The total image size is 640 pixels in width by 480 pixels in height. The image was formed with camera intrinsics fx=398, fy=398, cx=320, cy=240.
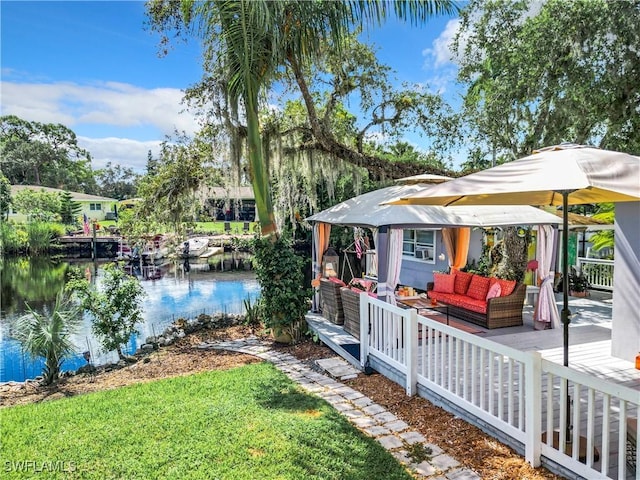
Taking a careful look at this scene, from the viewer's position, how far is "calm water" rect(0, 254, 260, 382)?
29.0 feet

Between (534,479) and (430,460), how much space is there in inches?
30.4

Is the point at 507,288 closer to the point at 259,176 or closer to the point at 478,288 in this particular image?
the point at 478,288

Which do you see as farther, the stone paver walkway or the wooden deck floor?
the wooden deck floor

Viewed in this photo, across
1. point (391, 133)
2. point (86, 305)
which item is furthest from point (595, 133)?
point (86, 305)

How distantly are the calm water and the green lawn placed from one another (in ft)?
14.5

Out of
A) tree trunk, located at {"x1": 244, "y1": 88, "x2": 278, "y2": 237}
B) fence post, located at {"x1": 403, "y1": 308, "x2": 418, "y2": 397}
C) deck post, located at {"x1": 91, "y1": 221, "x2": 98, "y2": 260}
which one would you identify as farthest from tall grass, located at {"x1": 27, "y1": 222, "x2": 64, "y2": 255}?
fence post, located at {"x1": 403, "y1": 308, "x2": 418, "y2": 397}

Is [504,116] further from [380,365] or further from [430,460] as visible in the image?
[430,460]

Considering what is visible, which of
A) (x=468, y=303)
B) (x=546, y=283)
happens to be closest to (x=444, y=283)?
(x=468, y=303)

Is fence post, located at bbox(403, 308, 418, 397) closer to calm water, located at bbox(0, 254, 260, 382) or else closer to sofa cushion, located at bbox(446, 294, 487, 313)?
sofa cushion, located at bbox(446, 294, 487, 313)

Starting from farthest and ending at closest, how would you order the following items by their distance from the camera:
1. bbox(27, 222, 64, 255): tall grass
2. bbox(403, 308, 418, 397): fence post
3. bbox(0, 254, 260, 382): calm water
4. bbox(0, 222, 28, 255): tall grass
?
bbox(27, 222, 64, 255): tall grass, bbox(0, 222, 28, 255): tall grass, bbox(0, 254, 260, 382): calm water, bbox(403, 308, 418, 397): fence post

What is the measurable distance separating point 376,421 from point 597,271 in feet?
32.7

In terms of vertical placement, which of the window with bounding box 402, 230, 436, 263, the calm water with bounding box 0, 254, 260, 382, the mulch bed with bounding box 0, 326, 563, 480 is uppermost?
the window with bounding box 402, 230, 436, 263

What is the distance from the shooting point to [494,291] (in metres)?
7.11

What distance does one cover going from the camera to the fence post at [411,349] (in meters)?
4.64
